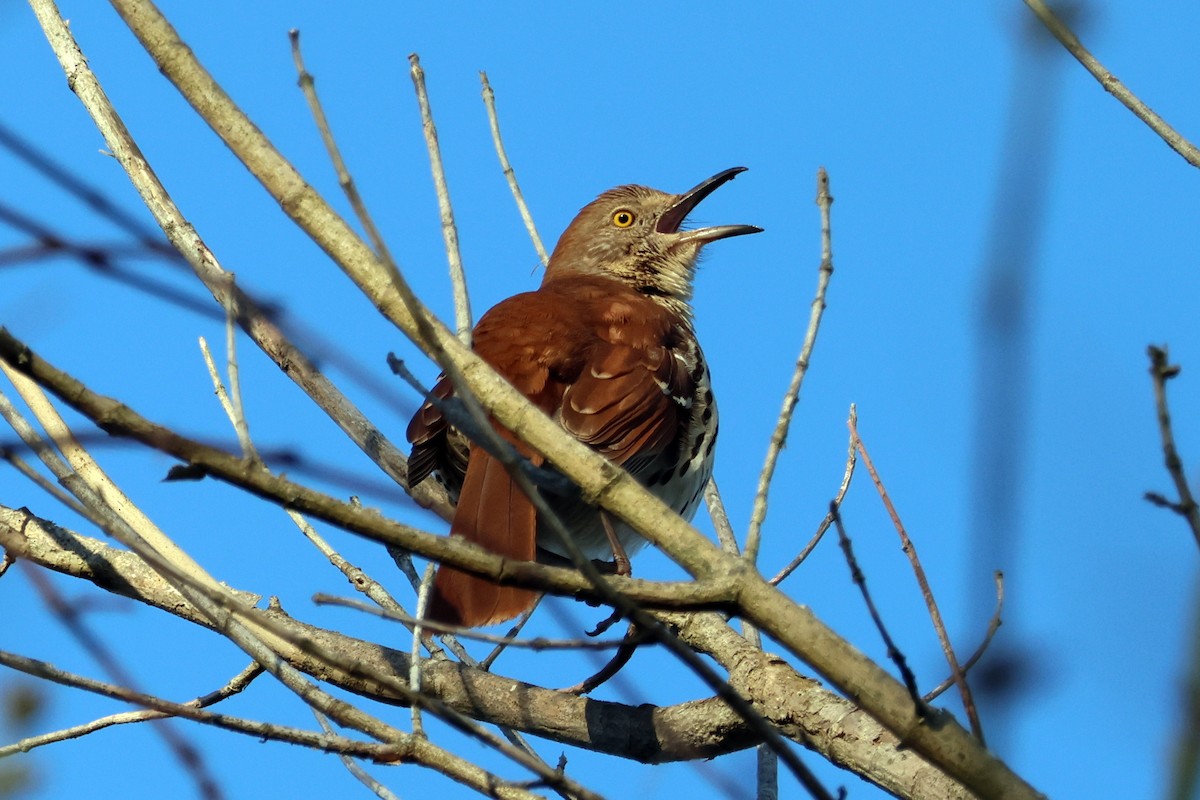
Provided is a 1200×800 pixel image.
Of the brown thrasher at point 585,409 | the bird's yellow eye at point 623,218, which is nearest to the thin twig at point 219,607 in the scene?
the brown thrasher at point 585,409

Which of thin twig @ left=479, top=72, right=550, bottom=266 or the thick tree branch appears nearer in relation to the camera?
the thick tree branch

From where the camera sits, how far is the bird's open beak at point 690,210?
660 cm

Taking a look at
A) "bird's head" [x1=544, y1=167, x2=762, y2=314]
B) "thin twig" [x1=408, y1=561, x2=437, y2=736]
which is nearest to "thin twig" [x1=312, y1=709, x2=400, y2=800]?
"thin twig" [x1=408, y1=561, x2=437, y2=736]

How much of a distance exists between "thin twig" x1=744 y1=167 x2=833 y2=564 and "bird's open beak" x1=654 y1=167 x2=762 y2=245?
3898mm

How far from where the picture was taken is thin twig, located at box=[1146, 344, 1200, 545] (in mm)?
1504

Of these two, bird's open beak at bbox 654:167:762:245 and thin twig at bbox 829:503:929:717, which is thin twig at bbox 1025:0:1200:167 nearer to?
thin twig at bbox 829:503:929:717

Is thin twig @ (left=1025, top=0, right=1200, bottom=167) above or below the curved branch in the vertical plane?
above

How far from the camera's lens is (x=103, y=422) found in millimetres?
1937

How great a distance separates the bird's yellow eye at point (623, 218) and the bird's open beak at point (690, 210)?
0.14m

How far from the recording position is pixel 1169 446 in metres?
1.63

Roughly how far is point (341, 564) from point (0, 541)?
0.91m

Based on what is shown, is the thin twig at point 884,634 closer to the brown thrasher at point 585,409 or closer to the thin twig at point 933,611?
the thin twig at point 933,611

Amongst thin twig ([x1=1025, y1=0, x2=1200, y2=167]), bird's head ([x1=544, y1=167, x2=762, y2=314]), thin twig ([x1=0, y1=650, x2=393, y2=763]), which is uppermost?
bird's head ([x1=544, y1=167, x2=762, y2=314])

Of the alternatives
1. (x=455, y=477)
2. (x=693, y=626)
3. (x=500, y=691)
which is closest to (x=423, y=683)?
(x=500, y=691)
